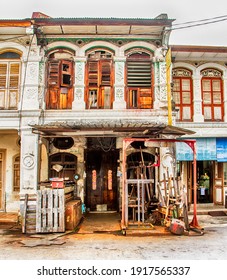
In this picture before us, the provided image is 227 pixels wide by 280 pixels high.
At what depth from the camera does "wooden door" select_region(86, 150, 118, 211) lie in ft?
43.7

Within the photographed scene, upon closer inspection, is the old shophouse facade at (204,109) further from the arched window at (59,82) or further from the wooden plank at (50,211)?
the wooden plank at (50,211)

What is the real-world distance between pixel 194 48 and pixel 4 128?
880 cm

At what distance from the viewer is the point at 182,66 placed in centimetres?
1391

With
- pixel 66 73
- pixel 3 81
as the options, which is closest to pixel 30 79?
pixel 3 81

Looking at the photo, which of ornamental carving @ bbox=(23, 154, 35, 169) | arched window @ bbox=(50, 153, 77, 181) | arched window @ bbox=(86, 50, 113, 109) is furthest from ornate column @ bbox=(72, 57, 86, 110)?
ornamental carving @ bbox=(23, 154, 35, 169)

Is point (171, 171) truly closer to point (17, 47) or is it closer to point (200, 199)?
point (200, 199)

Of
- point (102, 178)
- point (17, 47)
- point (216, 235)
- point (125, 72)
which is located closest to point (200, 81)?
point (125, 72)

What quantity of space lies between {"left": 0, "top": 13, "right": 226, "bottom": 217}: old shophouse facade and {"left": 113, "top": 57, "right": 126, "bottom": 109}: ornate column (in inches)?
1.6

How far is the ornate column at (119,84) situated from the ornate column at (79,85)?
4.38 feet

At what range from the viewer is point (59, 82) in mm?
12164

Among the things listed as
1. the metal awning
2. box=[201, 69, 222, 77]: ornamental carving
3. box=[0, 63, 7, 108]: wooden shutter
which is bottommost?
the metal awning

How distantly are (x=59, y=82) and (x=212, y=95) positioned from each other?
7217mm

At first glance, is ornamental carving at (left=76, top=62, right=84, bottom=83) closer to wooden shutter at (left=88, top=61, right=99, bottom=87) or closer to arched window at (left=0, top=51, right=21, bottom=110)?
wooden shutter at (left=88, top=61, right=99, bottom=87)

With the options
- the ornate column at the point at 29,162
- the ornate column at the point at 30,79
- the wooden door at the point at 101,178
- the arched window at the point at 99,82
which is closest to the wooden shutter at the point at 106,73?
the arched window at the point at 99,82
